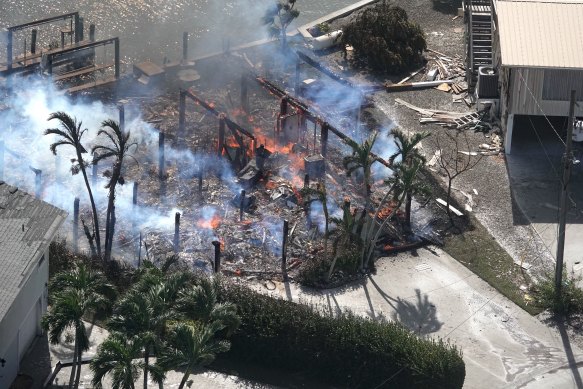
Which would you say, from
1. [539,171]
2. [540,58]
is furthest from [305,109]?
[539,171]

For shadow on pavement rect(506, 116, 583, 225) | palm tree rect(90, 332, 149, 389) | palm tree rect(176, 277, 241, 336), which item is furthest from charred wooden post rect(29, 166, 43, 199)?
shadow on pavement rect(506, 116, 583, 225)

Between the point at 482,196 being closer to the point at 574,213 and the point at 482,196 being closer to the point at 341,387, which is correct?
the point at 574,213

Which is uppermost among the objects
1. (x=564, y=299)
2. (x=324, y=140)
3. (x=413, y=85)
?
(x=413, y=85)

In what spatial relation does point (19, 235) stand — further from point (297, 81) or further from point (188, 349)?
point (297, 81)

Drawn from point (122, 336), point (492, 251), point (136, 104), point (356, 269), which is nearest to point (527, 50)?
point (492, 251)

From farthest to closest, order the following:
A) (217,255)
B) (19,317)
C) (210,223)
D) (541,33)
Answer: (541,33) < (210,223) < (217,255) < (19,317)

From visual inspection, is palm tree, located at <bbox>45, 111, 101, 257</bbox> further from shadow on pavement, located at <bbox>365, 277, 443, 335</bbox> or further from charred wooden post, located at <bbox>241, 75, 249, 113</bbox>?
shadow on pavement, located at <bbox>365, 277, 443, 335</bbox>
